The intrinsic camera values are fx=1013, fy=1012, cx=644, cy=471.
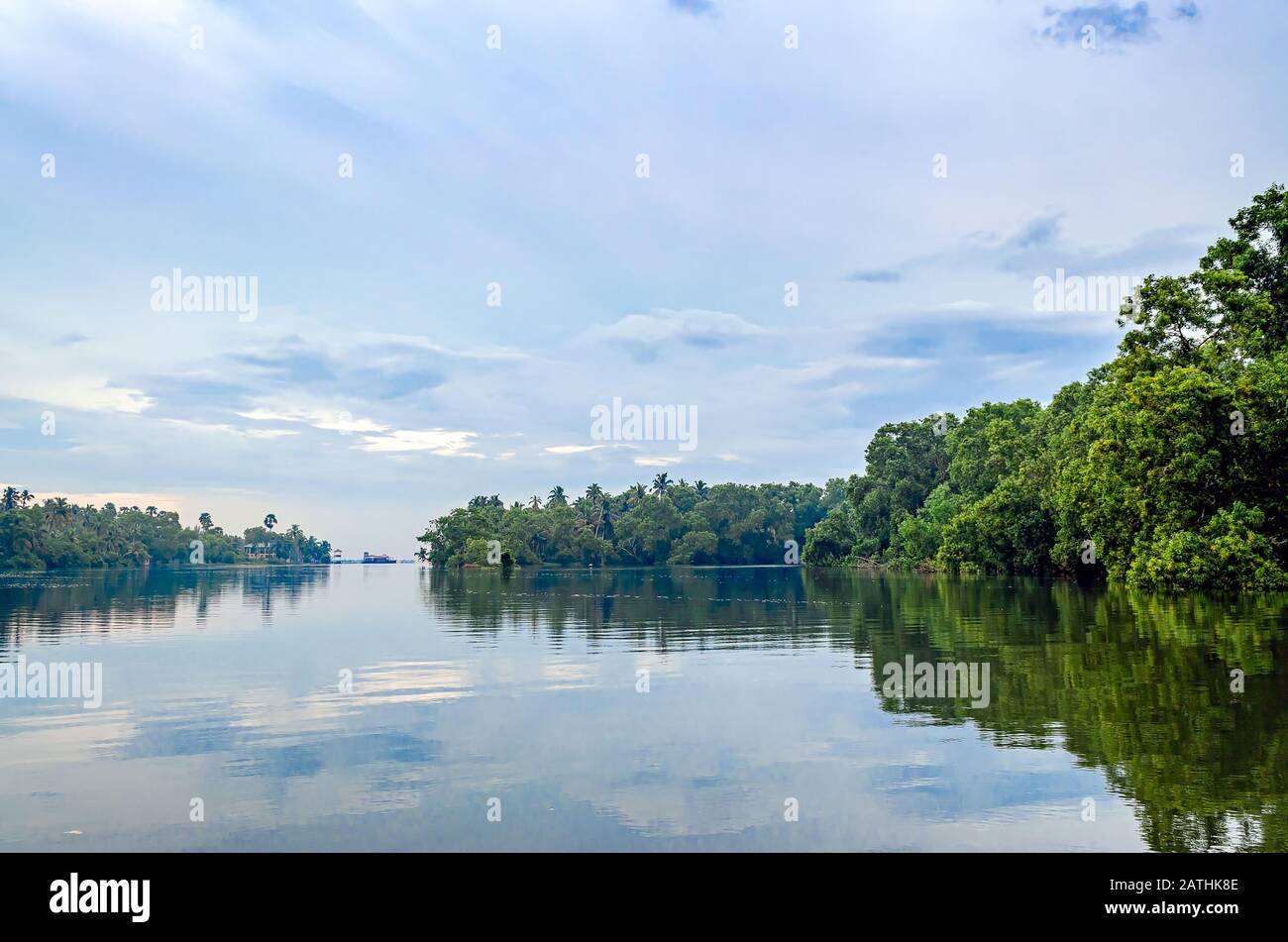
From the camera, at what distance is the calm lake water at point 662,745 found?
11.0 metres

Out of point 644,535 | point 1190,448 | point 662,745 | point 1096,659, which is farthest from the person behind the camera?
point 644,535

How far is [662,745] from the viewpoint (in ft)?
51.5

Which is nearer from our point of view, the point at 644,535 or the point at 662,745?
the point at 662,745

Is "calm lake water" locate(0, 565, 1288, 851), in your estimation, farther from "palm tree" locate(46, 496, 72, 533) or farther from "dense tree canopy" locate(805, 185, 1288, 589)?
"palm tree" locate(46, 496, 72, 533)

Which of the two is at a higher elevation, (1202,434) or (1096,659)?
(1202,434)

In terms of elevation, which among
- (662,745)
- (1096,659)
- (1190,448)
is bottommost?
(662,745)

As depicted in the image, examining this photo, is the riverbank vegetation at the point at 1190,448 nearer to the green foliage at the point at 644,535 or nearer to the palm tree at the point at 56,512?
the green foliage at the point at 644,535

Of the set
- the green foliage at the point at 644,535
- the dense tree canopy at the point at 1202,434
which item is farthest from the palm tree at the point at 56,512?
the dense tree canopy at the point at 1202,434

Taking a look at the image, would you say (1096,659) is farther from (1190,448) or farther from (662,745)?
(1190,448)

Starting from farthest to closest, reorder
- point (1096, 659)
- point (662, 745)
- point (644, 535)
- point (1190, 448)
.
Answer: point (644, 535) < point (1190, 448) < point (1096, 659) < point (662, 745)

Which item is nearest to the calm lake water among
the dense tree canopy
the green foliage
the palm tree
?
the dense tree canopy

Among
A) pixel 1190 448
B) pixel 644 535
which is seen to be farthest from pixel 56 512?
pixel 1190 448
